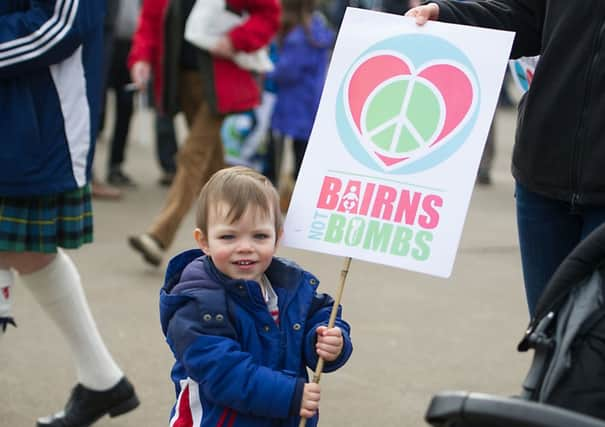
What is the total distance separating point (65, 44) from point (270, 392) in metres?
1.55

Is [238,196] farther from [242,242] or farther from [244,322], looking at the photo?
[244,322]

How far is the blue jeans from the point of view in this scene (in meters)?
3.09

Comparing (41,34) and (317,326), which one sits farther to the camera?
(41,34)

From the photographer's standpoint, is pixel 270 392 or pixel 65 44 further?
pixel 65 44

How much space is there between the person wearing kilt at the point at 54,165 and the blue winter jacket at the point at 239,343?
3.20 feet

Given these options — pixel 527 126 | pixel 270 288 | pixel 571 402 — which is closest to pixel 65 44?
pixel 270 288

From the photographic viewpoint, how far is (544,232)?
312cm

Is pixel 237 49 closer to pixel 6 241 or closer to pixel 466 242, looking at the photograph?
pixel 466 242

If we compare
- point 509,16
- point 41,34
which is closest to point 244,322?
point 509,16

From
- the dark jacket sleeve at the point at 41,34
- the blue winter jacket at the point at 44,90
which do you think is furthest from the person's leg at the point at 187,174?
the dark jacket sleeve at the point at 41,34

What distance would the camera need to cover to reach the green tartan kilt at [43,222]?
3.80 m

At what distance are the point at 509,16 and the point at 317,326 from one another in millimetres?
1042

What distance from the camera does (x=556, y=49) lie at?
2984mm

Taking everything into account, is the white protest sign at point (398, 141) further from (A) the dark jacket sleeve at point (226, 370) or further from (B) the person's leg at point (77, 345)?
(B) the person's leg at point (77, 345)
